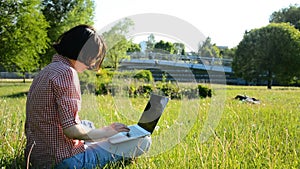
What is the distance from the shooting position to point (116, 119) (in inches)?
199

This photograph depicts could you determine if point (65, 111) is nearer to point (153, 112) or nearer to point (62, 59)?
point (62, 59)

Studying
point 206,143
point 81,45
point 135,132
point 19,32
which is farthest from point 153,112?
point 19,32

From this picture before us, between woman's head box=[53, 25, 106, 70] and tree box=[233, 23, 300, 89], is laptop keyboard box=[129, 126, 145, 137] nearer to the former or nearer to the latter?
woman's head box=[53, 25, 106, 70]

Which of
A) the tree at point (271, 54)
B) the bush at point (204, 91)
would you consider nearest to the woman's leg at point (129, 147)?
the bush at point (204, 91)

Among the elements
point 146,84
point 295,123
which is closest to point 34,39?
point 146,84

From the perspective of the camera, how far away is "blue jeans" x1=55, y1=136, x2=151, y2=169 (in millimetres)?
2532

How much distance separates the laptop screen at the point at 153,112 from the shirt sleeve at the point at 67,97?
739mm

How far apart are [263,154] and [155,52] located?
2178mm

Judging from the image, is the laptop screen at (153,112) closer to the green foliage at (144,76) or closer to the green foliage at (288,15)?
the green foliage at (144,76)

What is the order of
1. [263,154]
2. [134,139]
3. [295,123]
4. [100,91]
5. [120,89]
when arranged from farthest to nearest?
[100,91] < [120,89] < [295,123] < [263,154] < [134,139]

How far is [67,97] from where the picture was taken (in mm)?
2266

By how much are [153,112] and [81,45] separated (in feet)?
2.68

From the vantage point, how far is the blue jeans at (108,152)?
2532 mm

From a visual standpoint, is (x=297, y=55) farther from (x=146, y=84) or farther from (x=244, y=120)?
(x=244, y=120)
